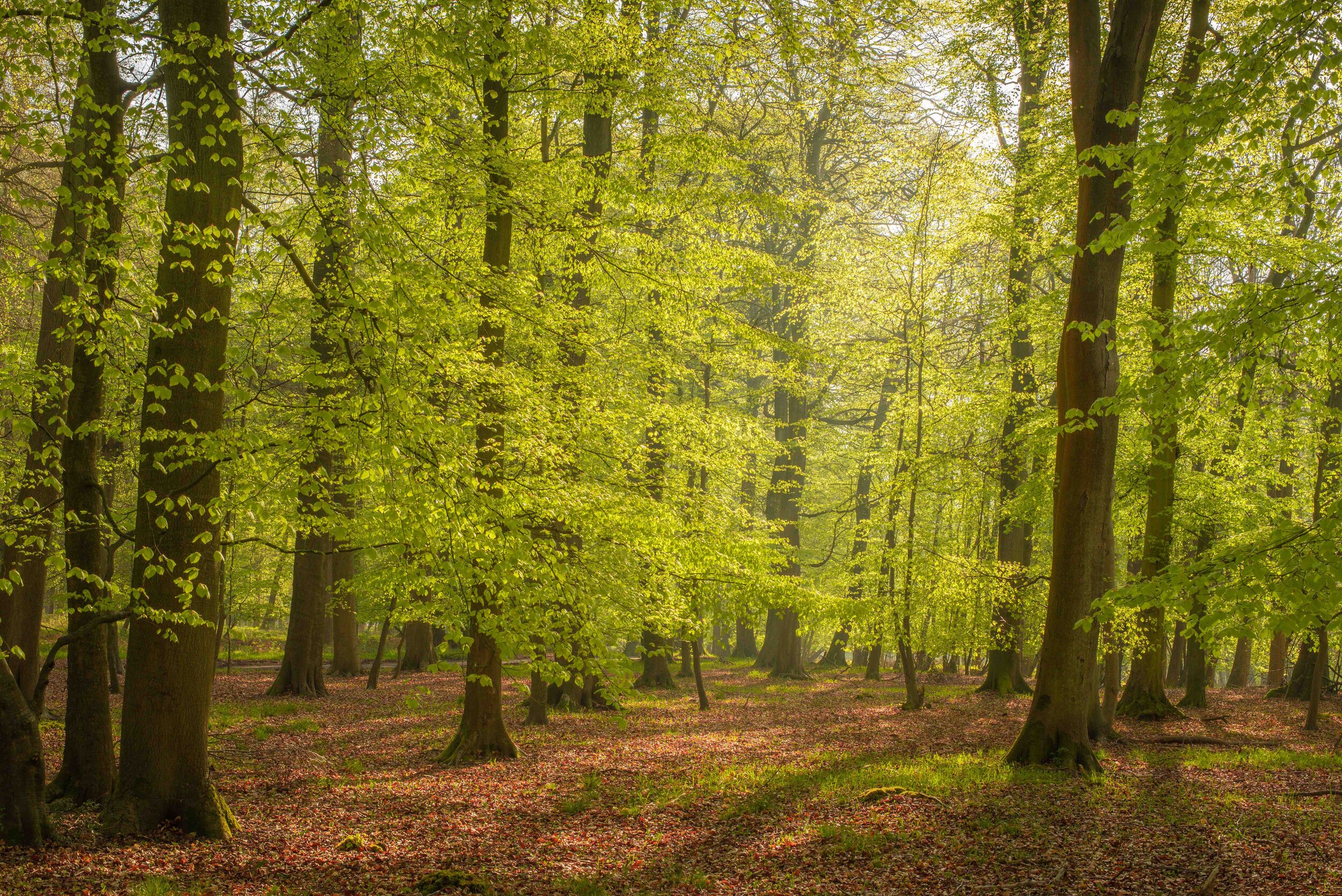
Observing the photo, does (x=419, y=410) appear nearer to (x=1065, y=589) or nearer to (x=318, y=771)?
(x=318, y=771)

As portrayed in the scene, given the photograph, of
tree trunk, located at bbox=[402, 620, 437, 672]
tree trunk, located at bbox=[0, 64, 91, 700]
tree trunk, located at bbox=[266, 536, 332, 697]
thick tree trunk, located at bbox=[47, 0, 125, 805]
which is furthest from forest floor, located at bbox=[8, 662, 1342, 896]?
tree trunk, located at bbox=[402, 620, 437, 672]

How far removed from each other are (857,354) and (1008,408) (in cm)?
315

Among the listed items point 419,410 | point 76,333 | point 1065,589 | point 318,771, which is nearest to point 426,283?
point 419,410

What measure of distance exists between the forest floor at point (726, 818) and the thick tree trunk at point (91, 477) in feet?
1.82

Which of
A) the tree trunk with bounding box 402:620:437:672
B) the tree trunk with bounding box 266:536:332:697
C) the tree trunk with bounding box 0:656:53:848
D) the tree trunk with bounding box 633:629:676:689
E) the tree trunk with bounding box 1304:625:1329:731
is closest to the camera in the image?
the tree trunk with bounding box 0:656:53:848

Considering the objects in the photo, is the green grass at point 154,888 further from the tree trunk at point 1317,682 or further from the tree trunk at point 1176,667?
the tree trunk at point 1176,667

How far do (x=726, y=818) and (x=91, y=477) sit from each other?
6.61 m

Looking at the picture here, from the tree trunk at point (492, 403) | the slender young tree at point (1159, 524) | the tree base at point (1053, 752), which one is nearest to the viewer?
the tree trunk at point (492, 403)

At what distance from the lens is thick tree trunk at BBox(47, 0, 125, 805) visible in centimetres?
552

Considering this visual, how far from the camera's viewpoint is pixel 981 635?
18062 millimetres

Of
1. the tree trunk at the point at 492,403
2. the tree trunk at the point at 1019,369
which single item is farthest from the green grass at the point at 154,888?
the tree trunk at the point at 1019,369

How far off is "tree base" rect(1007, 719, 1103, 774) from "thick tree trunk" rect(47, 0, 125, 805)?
31.7ft

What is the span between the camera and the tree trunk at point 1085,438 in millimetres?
9500

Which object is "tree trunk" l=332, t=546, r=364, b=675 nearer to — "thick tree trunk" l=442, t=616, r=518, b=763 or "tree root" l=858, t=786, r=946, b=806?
"thick tree trunk" l=442, t=616, r=518, b=763
